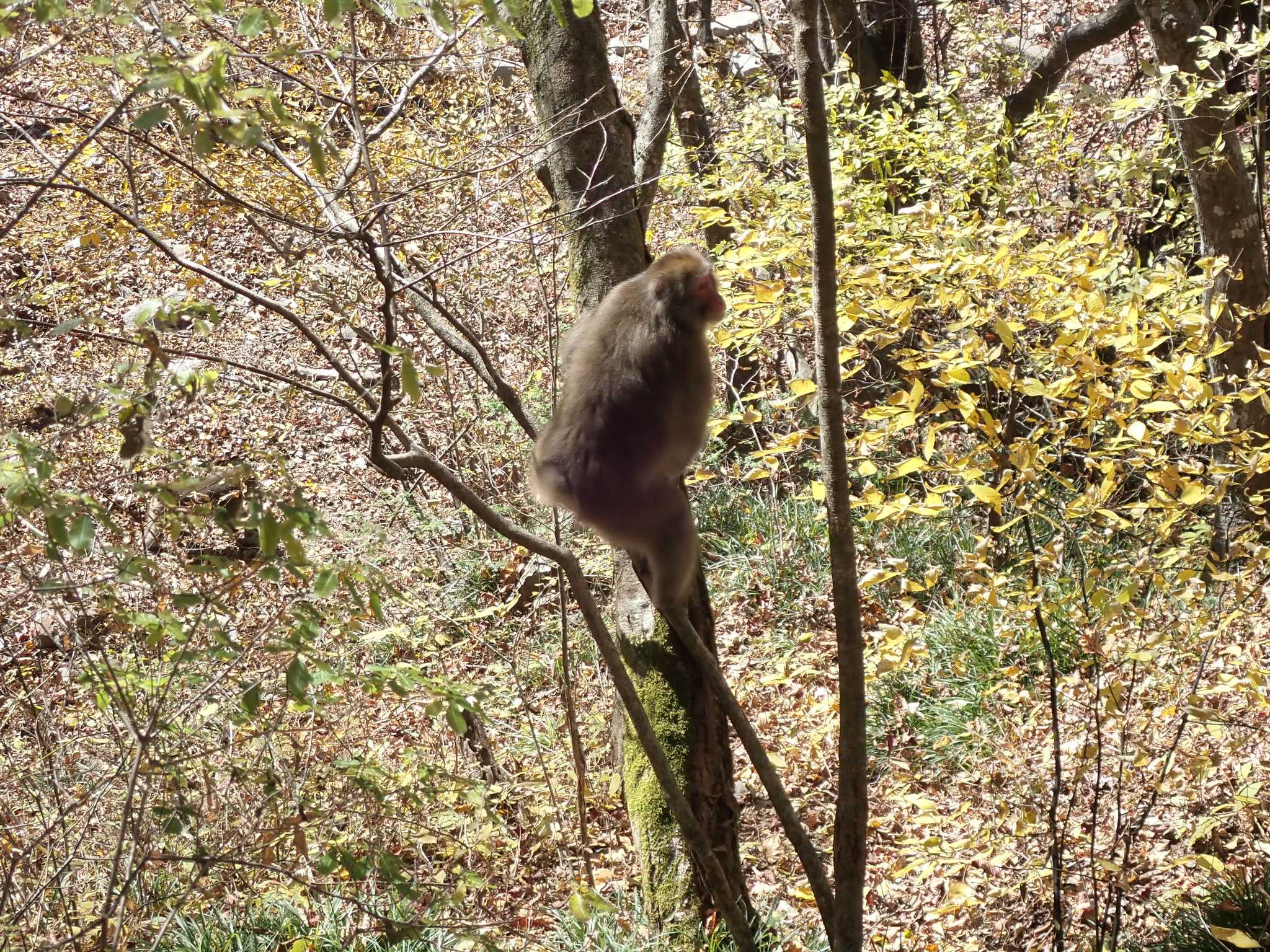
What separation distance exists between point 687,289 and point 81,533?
6.57 feet

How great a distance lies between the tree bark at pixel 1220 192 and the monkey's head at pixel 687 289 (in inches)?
111

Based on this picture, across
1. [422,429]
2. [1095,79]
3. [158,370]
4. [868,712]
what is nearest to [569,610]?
[422,429]

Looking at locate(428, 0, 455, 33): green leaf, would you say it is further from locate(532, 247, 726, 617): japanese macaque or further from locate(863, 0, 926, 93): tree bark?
locate(863, 0, 926, 93): tree bark

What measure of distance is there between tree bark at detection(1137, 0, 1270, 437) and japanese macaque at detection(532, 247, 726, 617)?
9.42 ft

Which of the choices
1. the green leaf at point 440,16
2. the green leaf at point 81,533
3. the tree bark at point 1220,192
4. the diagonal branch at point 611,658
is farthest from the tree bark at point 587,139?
the tree bark at point 1220,192

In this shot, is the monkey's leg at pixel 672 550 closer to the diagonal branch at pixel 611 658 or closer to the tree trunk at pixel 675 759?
the tree trunk at pixel 675 759

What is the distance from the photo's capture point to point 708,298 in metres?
3.32

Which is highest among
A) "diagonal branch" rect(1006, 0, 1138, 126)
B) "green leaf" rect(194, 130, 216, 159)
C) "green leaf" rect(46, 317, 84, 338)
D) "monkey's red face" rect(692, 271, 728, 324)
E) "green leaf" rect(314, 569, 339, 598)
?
"diagonal branch" rect(1006, 0, 1138, 126)

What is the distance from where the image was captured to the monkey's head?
3.33 metres

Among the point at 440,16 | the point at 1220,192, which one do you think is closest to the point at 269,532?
the point at 440,16

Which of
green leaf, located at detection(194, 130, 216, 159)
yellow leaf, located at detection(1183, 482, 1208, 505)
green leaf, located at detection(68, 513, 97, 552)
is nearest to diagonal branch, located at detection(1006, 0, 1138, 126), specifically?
yellow leaf, located at detection(1183, 482, 1208, 505)

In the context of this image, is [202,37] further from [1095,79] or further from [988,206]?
[1095,79]

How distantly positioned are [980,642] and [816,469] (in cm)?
207

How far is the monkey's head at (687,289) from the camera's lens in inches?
131
